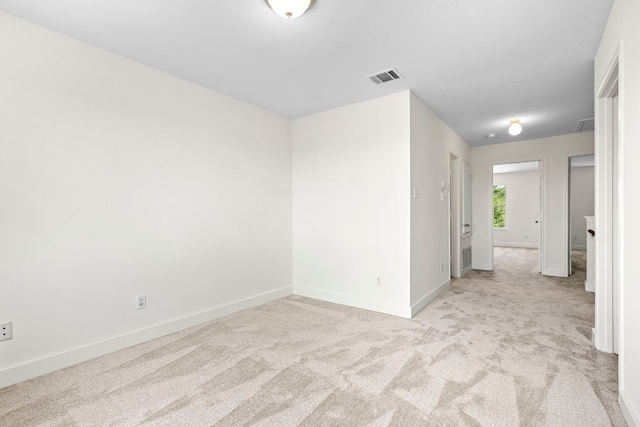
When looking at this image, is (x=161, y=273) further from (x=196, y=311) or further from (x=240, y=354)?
(x=240, y=354)

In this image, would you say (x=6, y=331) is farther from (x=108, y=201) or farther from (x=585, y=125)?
(x=585, y=125)

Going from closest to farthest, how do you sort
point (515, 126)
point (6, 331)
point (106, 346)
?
point (6, 331), point (106, 346), point (515, 126)

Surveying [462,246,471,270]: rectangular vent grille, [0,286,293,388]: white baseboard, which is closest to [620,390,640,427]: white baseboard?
[0,286,293,388]: white baseboard

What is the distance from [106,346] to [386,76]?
3.34m

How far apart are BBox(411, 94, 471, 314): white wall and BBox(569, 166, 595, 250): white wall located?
719cm

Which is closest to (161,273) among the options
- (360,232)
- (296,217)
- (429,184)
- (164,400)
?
(164,400)

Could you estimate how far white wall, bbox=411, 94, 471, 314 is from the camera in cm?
348

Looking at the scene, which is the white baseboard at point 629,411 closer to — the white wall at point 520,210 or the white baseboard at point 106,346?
the white baseboard at point 106,346

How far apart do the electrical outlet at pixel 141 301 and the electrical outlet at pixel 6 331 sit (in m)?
0.79

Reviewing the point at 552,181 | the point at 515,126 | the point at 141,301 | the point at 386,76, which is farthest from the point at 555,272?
the point at 141,301

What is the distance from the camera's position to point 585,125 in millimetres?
4668

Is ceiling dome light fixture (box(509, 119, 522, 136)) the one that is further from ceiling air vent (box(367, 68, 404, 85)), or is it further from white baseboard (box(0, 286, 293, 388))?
white baseboard (box(0, 286, 293, 388))

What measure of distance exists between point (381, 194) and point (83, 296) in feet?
9.48

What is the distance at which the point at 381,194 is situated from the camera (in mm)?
3559
